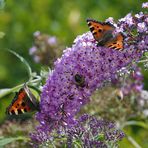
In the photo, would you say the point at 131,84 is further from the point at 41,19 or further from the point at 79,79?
the point at 41,19

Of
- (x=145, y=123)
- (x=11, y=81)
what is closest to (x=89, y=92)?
(x=145, y=123)

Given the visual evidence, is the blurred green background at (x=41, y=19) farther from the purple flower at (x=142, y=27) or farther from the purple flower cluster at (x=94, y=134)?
the purple flower cluster at (x=94, y=134)

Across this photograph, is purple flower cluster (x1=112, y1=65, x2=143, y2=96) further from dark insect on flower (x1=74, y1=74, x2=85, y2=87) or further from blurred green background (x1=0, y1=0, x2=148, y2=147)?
blurred green background (x1=0, y1=0, x2=148, y2=147)

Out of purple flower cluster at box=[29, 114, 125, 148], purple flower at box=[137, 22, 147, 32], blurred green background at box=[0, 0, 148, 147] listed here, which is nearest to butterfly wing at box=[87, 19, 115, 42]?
purple flower at box=[137, 22, 147, 32]

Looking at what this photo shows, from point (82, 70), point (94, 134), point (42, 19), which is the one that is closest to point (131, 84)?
point (82, 70)

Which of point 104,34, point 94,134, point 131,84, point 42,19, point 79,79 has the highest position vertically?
point 42,19

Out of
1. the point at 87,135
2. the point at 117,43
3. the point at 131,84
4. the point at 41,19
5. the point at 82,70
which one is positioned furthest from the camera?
the point at 41,19

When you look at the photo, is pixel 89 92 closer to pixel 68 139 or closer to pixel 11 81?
pixel 68 139
